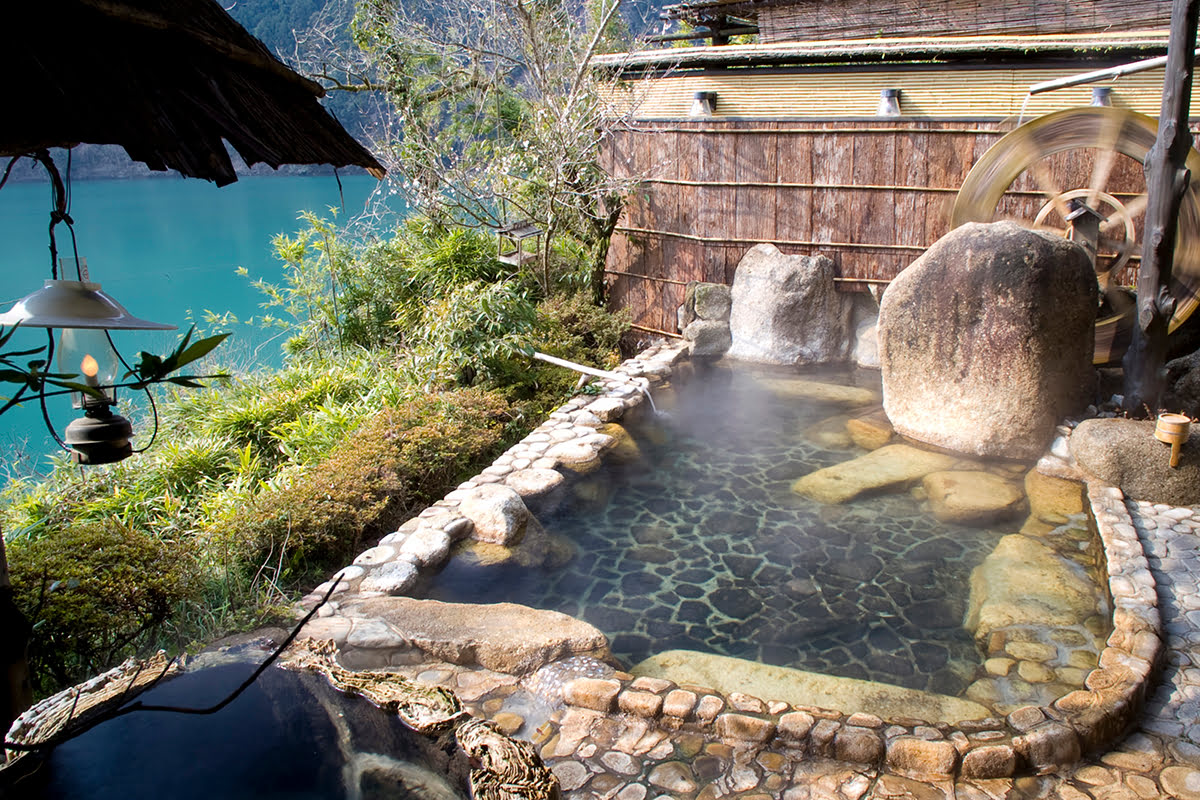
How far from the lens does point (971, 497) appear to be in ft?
19.1

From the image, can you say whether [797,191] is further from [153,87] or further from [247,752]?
[247,752]

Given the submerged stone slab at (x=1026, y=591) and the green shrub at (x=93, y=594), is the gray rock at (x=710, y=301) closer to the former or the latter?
the submerged stone slab at (x=1026, y=591)

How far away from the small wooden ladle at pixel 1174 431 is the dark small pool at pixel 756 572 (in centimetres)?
126

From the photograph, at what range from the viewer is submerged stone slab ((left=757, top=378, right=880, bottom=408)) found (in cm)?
814

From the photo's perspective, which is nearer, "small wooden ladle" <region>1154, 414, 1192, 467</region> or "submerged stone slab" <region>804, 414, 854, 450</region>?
"small wooden ladle" <region>1154, 414, 1192, 467</region>

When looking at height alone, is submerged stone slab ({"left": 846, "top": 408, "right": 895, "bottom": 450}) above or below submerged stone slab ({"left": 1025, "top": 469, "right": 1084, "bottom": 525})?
above

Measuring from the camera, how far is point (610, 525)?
5.79 m

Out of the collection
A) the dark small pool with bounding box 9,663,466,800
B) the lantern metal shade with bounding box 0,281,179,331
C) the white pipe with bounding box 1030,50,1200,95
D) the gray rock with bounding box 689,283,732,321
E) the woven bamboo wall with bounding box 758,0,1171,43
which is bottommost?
the dark small pool with bounding box 9,663,466,800

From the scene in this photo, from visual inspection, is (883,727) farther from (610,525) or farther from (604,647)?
(610,525)

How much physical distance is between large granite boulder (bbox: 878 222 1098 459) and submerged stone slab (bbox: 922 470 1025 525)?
1.89ft

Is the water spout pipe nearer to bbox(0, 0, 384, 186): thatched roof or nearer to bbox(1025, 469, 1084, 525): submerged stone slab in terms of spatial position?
bbox(1025, 469, 1084, 525): submerged stone slab

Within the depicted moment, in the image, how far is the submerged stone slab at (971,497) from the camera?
5.69 metres

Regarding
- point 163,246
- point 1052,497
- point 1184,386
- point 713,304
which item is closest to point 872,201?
point 713,304

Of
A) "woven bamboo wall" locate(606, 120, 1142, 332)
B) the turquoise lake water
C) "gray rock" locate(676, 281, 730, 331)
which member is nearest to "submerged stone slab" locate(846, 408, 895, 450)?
"woven bamboo wall" locate(606, 120, 1142, 332)
